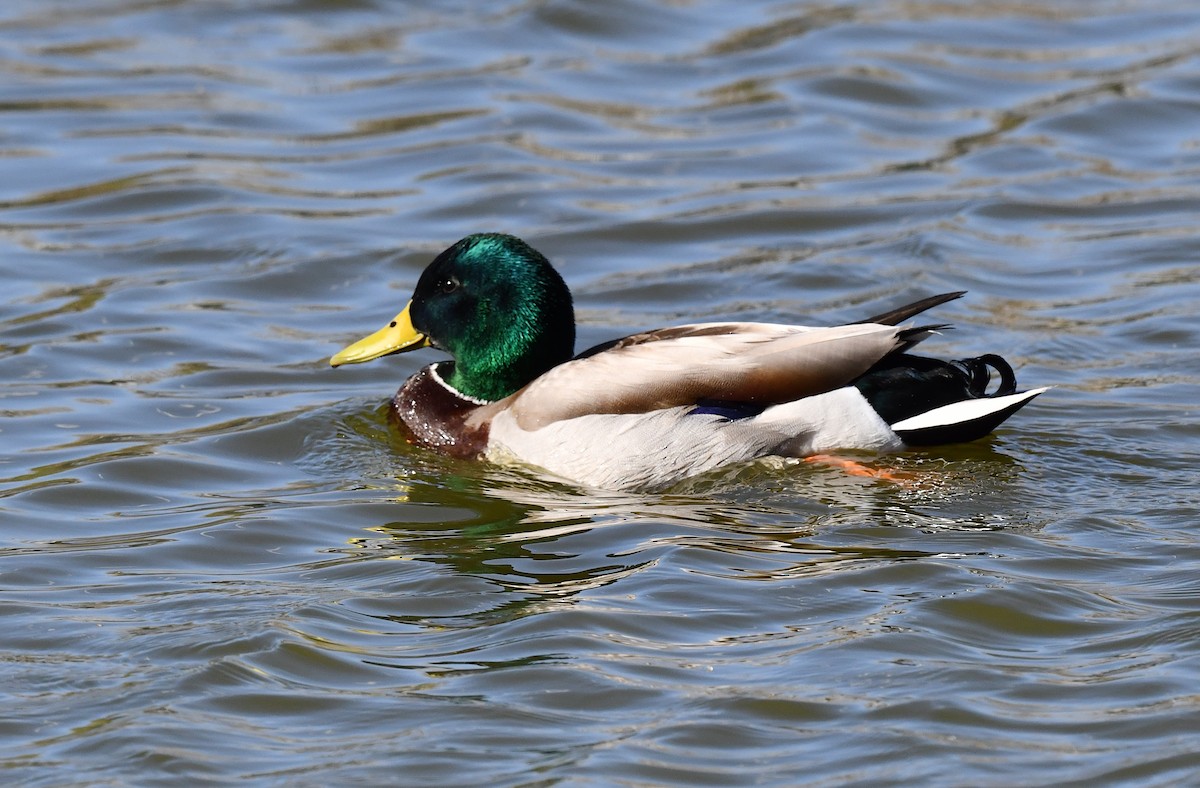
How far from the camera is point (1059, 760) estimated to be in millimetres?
4711

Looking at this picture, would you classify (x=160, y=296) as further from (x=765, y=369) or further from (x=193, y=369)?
(x=765, y=369)

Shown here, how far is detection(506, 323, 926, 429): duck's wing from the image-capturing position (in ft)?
23.3

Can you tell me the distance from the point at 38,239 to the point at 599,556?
5229 mm

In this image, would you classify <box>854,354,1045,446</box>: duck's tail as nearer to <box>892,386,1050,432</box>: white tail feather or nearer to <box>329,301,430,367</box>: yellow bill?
<box>892,386,1050,432</box>: white tail feather

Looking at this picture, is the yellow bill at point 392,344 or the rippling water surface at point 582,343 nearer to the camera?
the rippling water surface at point 582,343

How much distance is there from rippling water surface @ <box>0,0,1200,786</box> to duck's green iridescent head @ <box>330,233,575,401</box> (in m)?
0.47

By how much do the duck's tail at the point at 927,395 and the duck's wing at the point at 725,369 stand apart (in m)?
0.15

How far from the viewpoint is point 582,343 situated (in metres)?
9.07

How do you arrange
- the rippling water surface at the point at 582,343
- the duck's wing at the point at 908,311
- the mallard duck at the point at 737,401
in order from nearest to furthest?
the rippling water surface at the point at 582,343
the duck's wing at the point at 908,311
the mallard duck at the point at 737,401

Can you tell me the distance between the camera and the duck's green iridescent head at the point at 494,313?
760 centimetres

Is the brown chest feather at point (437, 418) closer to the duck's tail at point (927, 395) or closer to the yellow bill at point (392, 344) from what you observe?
the yellow bill at point (392, 344)

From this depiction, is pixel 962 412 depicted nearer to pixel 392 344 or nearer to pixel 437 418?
pixel 437 418

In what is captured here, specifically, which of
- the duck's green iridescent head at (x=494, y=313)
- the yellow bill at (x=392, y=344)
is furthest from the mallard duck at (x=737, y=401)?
the yellow bill at (x=392, y=344)

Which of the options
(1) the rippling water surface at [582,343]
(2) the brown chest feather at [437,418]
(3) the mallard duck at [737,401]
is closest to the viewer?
(1) the rippling water surface at [582,343]
